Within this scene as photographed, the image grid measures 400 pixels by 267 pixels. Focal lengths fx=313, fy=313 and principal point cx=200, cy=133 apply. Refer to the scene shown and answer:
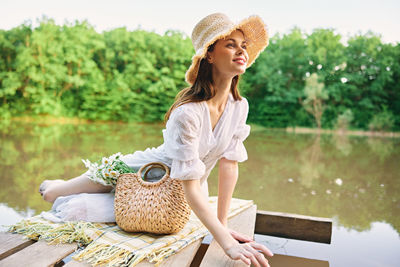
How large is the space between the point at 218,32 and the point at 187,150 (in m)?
0.49

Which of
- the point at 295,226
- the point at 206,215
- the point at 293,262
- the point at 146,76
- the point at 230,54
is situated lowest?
the point at 293,262

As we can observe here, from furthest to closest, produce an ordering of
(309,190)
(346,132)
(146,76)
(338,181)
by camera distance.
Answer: (146,76), (346,132), (338,181), (309,190)

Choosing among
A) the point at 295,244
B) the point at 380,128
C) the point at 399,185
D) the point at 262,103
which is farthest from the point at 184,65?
the point at 295,244

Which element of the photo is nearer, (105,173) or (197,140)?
(197,140)

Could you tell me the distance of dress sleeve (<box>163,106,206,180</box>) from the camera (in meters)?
1.24

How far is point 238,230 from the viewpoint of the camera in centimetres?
160

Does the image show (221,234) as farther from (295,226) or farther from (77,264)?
(295,226)

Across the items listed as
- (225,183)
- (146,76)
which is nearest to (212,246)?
(225,183)

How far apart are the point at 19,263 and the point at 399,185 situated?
4.11m

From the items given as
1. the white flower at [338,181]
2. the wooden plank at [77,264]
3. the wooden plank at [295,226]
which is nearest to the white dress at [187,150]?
the wooden plank at [77,264]

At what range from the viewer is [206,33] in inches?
52.1

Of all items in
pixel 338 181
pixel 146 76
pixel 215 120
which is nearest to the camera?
pixel 215 120

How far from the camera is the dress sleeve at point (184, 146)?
1243 mm

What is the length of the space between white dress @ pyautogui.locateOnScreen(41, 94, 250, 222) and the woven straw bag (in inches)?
5.3
